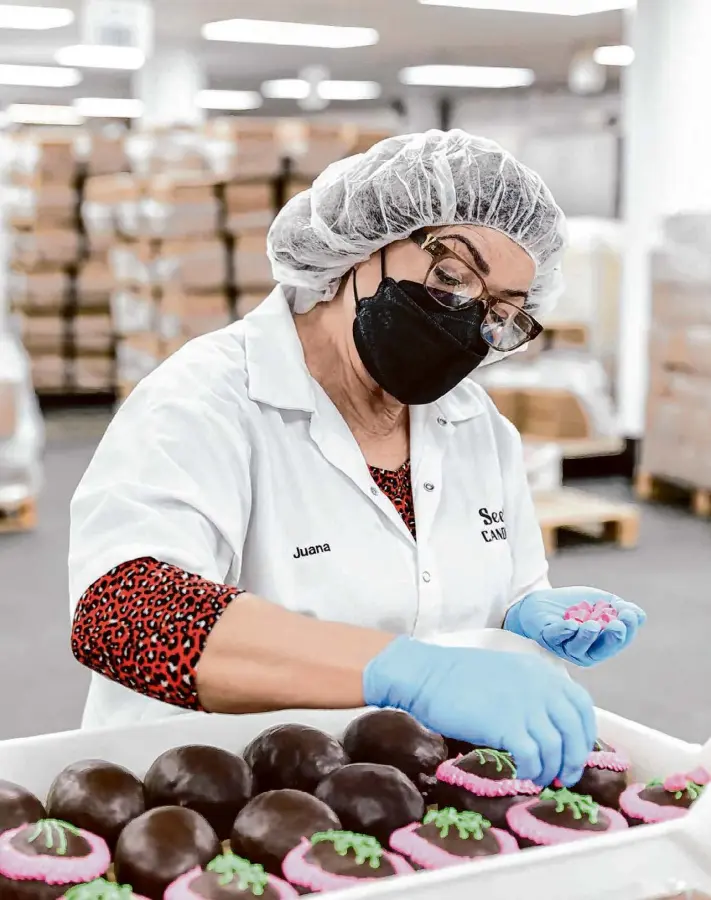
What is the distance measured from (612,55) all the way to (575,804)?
13.4 meters

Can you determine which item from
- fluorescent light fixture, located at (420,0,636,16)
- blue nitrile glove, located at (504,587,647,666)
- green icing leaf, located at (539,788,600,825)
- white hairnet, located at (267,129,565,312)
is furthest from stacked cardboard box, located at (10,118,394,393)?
green icing leaf, located at (539,788,600,825)

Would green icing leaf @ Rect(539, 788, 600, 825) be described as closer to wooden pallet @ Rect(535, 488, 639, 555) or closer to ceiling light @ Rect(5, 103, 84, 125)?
wooden pallet @ Rect(535, 488, 639, 555)

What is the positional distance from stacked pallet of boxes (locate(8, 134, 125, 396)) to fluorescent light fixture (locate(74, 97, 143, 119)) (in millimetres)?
7911

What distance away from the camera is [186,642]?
1455mm

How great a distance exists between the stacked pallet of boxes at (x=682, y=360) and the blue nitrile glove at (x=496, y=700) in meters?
5.63

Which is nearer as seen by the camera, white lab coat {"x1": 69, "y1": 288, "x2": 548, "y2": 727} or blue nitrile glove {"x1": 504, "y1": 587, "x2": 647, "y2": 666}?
white lab coat {"x1": 69, "y1": 288, "x2": 548, "y2": 727}

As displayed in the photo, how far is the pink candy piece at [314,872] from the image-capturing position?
3.87 ft

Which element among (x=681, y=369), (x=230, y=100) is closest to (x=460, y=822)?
(x=681, y=369)

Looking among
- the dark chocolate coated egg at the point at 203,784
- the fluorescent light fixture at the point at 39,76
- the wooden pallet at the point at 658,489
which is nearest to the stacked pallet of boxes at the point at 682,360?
the wooden pallet at the point at 658,489

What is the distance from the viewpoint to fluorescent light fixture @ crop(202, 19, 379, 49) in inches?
452

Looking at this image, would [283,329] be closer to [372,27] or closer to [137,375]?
[137,375]

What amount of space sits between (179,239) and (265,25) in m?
4.08

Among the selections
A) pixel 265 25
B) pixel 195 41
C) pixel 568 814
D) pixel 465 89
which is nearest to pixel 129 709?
pixel 568 814

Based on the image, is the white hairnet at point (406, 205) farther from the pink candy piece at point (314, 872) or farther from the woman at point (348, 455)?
the pink candy piece at point (314, 872)
